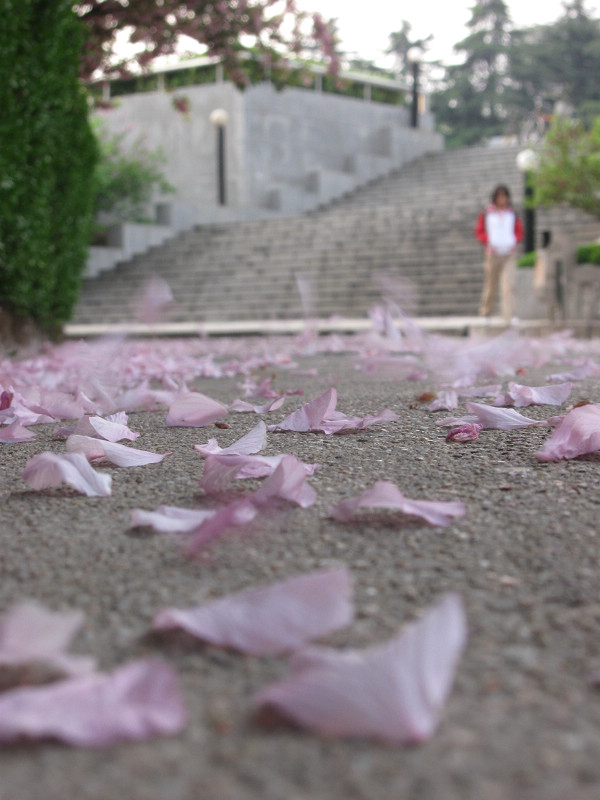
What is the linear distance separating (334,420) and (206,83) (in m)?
22.4

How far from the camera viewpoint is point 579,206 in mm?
15523

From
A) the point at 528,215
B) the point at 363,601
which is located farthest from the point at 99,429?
the point at 528,215

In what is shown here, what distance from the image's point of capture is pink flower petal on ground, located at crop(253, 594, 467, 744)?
0.71 meters

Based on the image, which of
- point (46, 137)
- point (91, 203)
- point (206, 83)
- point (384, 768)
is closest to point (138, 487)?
point (384, 768)

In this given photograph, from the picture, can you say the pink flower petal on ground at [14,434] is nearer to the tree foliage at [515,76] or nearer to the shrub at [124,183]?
the shrub at [124,183]

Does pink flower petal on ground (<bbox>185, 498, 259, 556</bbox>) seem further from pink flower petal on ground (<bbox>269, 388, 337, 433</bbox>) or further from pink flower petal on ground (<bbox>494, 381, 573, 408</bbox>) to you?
pink flower petal on ground (<bbox>494, 381, 573, 408</bbox>)

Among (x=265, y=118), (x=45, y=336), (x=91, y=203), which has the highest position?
(x=265, y=118)

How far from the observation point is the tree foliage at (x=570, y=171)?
49.2ft

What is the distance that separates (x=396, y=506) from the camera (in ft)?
4.48

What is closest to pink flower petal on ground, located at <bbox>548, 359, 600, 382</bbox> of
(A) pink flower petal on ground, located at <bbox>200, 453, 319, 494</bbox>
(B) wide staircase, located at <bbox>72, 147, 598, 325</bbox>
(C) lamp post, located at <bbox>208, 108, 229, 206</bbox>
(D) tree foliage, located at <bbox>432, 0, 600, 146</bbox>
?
(A) pink flower petal on ground, located at <bbox>200, 453, 319, 494</bbox>

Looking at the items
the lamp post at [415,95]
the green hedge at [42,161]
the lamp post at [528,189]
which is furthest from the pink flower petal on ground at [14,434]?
the lamp post at [415,95]

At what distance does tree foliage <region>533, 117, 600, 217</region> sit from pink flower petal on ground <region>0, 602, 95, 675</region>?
50.7 ft

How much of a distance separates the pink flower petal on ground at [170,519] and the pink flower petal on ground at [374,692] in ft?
1.83

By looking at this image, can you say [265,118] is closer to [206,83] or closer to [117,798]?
[206,83]
